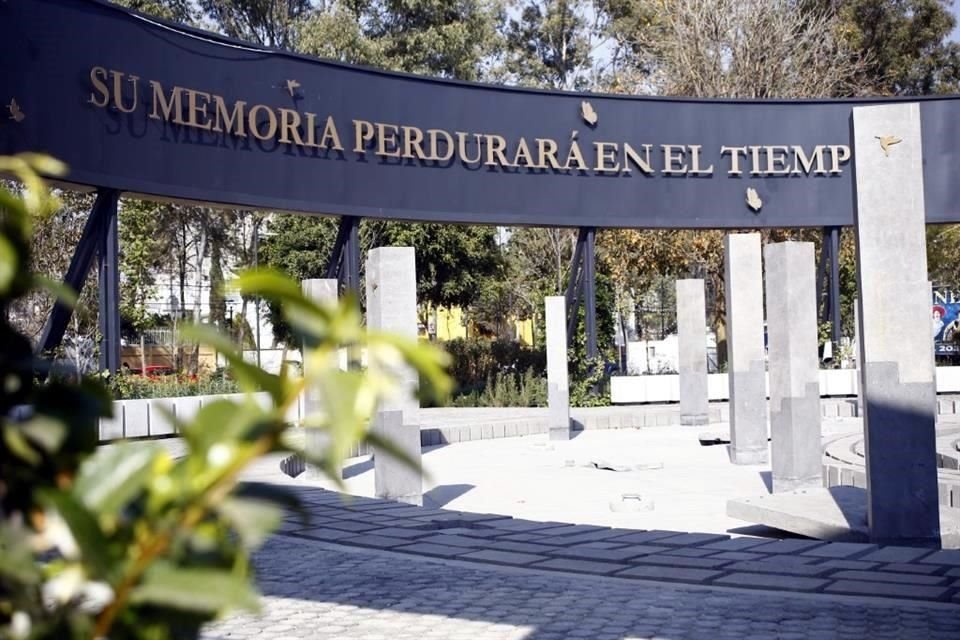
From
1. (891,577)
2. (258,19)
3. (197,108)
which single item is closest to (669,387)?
(197,108)

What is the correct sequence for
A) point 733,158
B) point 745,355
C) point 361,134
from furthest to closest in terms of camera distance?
point 733,158 → point 361,134 → point 745,355

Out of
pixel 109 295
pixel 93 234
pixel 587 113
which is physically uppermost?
pixel 587 113

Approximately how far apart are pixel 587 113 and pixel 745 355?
7692 mm

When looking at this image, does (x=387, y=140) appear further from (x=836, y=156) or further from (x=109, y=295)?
(x=836, y=156)

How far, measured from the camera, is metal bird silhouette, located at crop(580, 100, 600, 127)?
1803 centimetres

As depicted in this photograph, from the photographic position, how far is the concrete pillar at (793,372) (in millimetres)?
8945

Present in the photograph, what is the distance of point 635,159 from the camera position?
60.0ft

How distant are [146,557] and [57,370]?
0.28 m

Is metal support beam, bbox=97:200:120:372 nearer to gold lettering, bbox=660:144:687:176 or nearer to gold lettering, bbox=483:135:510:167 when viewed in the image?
gold lettering, bbox=483:135:510:167

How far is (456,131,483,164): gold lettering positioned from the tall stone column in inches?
326

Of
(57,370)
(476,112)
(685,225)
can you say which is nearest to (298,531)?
(57,370)

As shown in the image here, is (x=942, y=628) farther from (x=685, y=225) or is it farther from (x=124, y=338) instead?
(x=124, y=338)

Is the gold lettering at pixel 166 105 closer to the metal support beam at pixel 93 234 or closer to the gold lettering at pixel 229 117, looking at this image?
the gold lettering at pixel 229 117

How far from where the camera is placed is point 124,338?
26.7m
